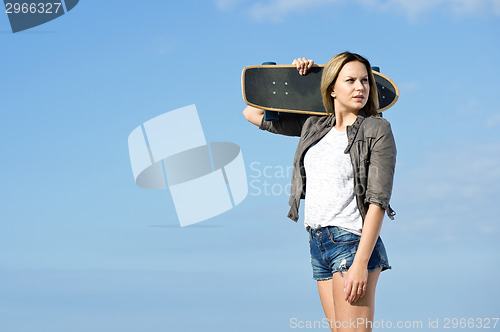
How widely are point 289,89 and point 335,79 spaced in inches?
18.8

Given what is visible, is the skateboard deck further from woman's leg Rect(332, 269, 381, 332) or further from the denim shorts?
woman's leg Rect(332, 269, 381, 332)

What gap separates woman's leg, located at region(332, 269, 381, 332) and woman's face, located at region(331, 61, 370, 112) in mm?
1051

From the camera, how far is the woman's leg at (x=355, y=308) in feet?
9.86

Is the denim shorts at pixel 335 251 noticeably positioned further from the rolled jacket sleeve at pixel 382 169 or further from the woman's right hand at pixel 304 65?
the woman's right hand at pixel 304 65

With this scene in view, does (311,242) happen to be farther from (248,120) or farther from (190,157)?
(190,157)

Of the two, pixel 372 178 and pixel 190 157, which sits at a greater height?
pixel 372 178

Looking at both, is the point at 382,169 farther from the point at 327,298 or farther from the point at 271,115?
the point at 271,115

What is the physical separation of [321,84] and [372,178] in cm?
77

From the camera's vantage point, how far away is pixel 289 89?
3.74m

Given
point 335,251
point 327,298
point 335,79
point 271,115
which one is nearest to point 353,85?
point 335,79

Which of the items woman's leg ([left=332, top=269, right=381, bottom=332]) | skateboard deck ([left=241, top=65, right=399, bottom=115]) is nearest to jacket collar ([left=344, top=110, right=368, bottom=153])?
skateboard deck ([left=241, top=65, right=399, bottom=115])

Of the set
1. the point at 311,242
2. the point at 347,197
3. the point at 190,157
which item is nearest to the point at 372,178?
the point at 347,197

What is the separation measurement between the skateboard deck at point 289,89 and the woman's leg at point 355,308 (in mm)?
1220

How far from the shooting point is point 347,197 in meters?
3.09
